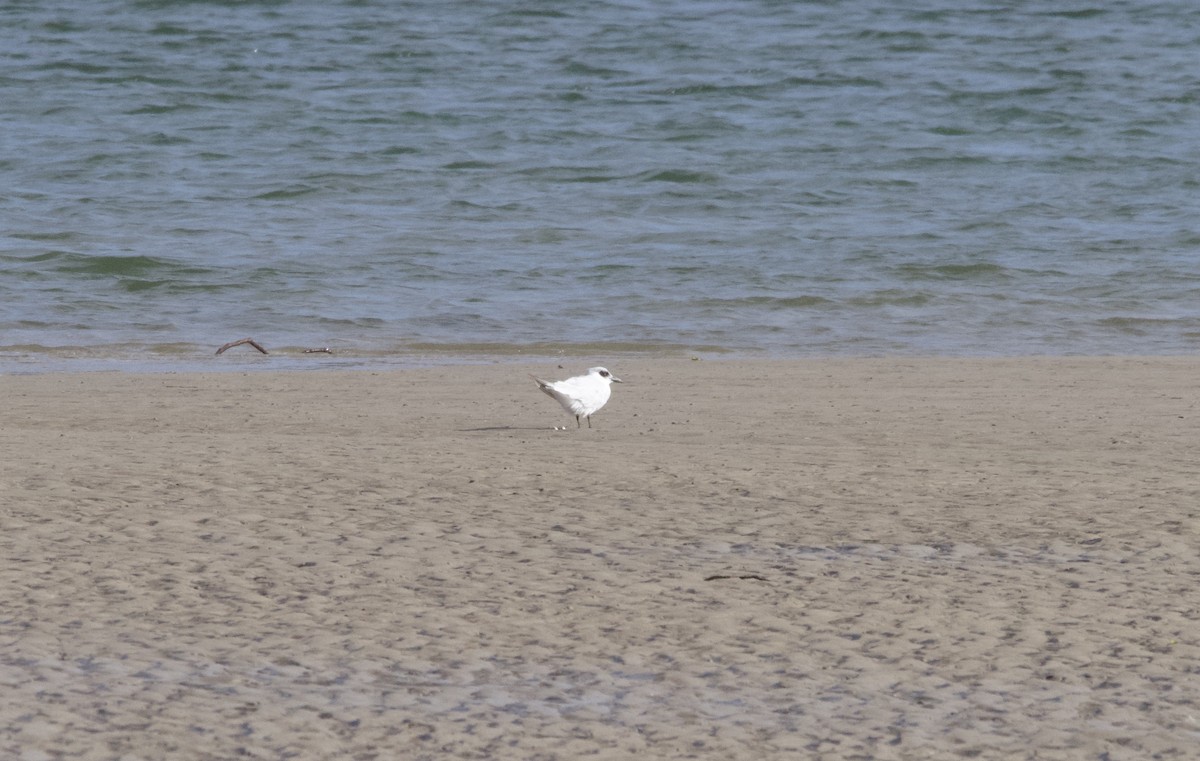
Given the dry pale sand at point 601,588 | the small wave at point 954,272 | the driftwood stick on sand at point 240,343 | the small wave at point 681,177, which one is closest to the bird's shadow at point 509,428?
the dry pale sand at point 601,588

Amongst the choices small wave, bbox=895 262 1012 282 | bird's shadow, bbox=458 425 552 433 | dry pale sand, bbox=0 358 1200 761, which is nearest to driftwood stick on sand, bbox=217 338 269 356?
dry pale sand, bbox=0 358 1200 761

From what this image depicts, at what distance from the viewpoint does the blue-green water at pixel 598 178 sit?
40.0 feet

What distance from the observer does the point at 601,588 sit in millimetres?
4555

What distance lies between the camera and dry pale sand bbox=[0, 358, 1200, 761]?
3.54 meters

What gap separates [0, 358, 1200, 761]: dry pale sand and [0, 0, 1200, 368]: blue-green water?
4.07 m

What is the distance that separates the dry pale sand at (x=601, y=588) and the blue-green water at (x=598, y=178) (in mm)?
4074

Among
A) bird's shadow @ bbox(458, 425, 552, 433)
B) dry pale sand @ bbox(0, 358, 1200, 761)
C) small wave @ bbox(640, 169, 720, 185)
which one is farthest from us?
small wave @ bbox(640, 169, 720, 185)

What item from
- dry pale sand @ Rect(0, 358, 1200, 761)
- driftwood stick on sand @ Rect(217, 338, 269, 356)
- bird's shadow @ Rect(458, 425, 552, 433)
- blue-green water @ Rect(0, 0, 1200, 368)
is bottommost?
blue-green water @ Rect(0, 0, 1200, 368)

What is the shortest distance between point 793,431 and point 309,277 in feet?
22.8

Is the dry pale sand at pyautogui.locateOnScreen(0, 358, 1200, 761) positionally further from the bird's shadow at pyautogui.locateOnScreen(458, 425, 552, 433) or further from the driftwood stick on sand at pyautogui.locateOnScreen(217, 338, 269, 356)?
the driftwood stick on sand at pyautogui.locateOnScreen(217, 338, 269, 356)

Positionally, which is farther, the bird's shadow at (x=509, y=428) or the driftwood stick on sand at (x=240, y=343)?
the driftwood stick on sand at (x=240, y=343)

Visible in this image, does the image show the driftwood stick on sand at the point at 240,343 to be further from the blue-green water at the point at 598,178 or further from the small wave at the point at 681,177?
the small wave at the point at 681,177

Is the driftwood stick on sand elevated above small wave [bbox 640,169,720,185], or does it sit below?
above

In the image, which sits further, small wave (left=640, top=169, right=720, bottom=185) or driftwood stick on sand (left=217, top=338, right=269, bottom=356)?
small wave (left=640, top=169, right=720, bottom=185)
